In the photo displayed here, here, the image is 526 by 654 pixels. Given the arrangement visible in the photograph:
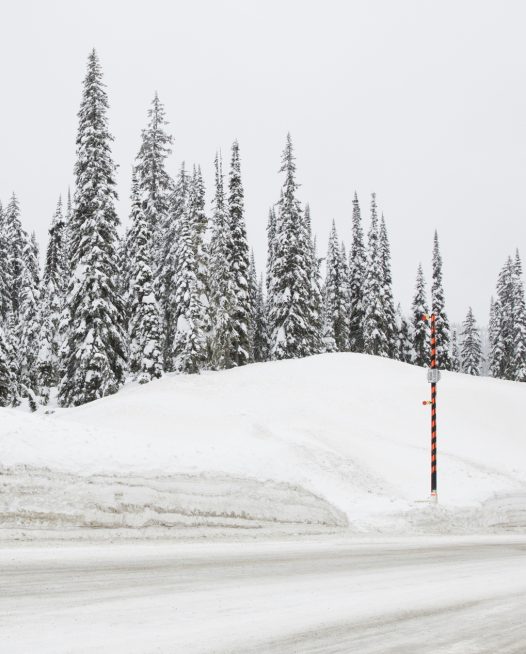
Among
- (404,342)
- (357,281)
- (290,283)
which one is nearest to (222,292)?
(290,283)

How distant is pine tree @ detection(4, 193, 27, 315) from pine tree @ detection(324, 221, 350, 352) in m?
29.0

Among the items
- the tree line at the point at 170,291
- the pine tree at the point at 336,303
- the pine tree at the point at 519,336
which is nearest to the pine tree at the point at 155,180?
the tree line at the point at 170,291

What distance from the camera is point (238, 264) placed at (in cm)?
5272

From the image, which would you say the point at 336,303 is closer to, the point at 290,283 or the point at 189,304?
the point at 290,283

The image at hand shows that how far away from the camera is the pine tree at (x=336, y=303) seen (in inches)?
2640

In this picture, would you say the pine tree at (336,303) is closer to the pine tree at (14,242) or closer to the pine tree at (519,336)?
the pine tree at (519,336)

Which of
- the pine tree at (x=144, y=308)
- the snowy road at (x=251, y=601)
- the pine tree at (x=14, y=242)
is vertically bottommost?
the snowy road at (x=251, y=601)

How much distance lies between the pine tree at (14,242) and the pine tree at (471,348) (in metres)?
52.7

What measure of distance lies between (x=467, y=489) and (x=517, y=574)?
12051mm

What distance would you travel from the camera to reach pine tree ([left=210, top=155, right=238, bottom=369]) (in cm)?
5016

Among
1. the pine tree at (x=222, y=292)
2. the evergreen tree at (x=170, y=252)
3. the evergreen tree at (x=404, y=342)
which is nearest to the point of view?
the pine tree at (x=222, y=292)

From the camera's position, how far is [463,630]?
18.3ft

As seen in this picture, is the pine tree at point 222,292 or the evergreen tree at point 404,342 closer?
the pine tree at point 222,292

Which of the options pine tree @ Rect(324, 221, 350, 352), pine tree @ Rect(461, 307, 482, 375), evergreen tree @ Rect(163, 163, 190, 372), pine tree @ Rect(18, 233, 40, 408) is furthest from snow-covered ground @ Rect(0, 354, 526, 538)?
pine tree @ Rect(461, 307, 482, 375)
